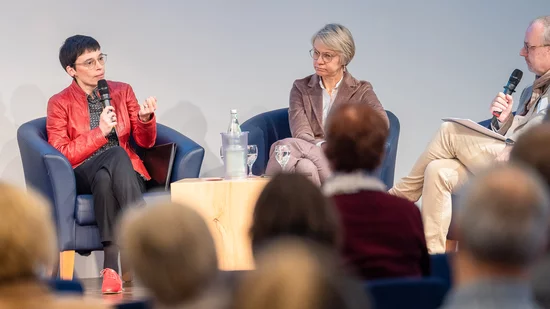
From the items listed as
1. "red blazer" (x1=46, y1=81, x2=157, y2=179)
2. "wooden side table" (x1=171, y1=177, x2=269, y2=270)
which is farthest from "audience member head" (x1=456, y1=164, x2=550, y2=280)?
"red blazer" (x1=46, y1=81, x2=157, y2=179)

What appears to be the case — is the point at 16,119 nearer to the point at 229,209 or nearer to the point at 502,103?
the point at 229,209

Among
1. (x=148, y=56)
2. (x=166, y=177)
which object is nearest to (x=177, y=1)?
(x=148, y=56)

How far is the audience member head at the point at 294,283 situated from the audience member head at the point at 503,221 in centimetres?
36

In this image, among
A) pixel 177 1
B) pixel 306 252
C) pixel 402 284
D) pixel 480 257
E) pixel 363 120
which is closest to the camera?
pixel 306 252

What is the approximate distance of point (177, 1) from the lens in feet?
18.7

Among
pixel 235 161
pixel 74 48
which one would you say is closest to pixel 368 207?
pixel 235 161

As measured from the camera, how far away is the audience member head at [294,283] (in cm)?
85

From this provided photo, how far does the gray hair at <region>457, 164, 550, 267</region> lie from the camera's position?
47.4 inches

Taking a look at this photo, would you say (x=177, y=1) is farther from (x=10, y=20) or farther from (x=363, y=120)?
(x=363, y=120)

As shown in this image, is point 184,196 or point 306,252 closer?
point 306,252

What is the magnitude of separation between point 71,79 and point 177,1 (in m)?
0.86

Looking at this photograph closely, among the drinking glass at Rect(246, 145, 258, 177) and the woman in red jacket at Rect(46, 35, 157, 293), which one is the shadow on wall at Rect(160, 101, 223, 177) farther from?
the drinking glass at Rect(246, 145, 258, 177)

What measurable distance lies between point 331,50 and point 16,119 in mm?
1940

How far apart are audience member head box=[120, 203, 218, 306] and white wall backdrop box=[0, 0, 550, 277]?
4.43 metres
